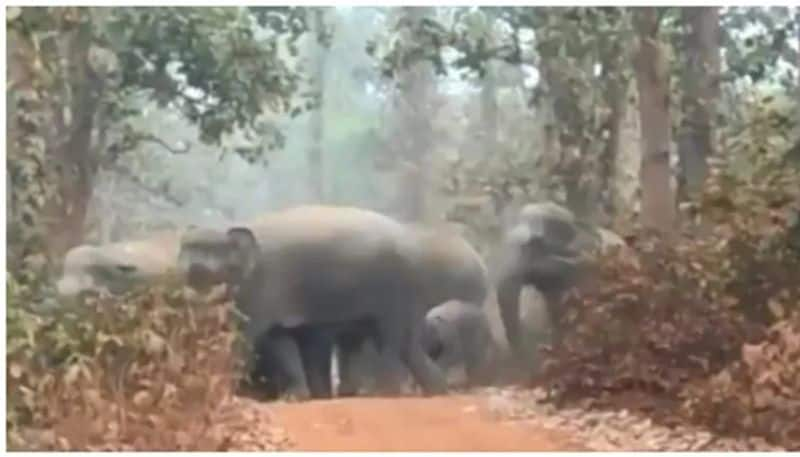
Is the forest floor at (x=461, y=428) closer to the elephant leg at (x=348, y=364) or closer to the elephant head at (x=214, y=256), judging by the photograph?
the elephant leg at (x=348, y=364)

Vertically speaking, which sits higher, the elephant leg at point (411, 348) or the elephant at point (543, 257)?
the elephant at point (543, 257)

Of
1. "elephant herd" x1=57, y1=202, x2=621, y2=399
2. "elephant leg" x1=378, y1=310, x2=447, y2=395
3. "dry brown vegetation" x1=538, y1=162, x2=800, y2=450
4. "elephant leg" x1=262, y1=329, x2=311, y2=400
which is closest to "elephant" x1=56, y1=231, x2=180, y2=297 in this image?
"elephant herd" x1=57, y1=202, x2=621, y2=399

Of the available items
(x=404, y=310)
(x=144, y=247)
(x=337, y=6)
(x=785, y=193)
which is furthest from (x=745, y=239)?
(x=144, y=247)

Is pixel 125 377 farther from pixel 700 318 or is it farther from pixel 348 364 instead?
pixel 700 318

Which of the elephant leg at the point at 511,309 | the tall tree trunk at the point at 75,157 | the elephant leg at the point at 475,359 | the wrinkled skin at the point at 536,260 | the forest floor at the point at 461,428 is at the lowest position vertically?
the forest floor at the point at 461,428

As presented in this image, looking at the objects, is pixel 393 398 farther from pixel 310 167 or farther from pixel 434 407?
pixel 310 167

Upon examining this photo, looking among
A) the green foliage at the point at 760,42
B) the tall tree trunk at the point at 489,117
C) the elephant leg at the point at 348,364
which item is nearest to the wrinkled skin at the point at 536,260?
the tall tree trunk at the point at 489,117

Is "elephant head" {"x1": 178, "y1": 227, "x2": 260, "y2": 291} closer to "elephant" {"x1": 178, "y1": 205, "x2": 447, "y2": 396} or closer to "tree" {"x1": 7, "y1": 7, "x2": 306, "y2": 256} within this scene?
"elephant" {"x1": 178, "y1": 205, "x2": 447, "y2": 396}
